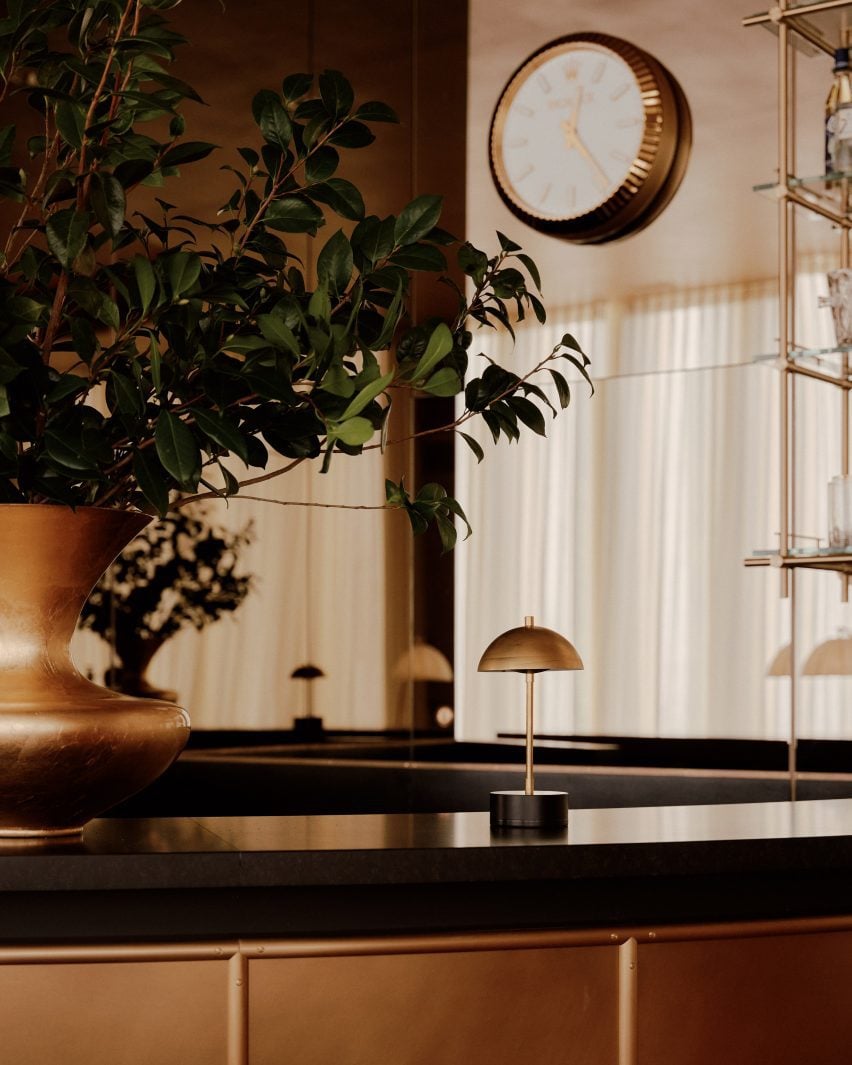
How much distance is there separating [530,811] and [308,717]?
2753mm

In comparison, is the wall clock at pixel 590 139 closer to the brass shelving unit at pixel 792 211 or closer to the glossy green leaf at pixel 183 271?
the brass shelving unit at pixel 792 211

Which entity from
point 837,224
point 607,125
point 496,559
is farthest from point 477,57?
point 837,224

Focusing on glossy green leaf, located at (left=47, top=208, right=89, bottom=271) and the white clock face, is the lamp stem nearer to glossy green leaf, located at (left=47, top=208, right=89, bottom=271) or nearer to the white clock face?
glossy green leaf, located at (left=47, top=208, right=89, bottom=271)

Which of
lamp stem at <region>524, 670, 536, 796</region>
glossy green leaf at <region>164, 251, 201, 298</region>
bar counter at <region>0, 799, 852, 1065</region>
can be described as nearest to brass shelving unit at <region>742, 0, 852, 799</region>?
lamp stem at <region>524, 670, 536, 796</region>

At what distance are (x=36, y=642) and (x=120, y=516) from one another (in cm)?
16

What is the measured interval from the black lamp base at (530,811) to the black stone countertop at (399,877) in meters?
0.03

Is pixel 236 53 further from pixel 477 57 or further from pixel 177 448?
pixel 177 448

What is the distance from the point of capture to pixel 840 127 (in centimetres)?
289

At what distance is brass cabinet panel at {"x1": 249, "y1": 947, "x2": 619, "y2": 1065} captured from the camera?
1575 millimetres

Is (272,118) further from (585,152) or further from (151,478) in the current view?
(585,152)

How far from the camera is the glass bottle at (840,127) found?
2.88 metres

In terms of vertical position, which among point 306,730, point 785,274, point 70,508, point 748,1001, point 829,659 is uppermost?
point 785,274

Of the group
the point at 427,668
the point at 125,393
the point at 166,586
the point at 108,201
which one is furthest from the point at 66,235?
the point at 427,668

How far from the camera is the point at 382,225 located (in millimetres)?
1559
